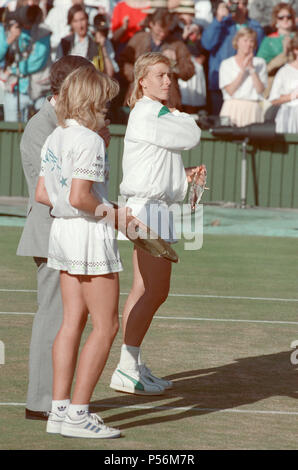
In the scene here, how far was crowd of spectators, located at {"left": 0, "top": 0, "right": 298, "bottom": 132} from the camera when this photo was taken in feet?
59.4

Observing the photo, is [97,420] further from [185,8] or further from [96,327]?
[185,8]

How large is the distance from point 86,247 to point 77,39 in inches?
504

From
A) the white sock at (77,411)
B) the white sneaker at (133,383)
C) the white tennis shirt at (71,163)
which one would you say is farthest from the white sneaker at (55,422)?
the white sneaker at (133,383)

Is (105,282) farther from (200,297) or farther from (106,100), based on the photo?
(200,297)

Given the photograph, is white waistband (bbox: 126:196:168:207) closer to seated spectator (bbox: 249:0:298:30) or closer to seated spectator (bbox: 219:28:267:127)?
seated spectator (bbox: 219:28:267:127)

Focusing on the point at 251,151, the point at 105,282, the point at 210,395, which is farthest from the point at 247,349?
the point at 251,151

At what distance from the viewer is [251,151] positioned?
1917 centimetres

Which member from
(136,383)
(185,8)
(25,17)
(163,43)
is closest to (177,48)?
(163,43)

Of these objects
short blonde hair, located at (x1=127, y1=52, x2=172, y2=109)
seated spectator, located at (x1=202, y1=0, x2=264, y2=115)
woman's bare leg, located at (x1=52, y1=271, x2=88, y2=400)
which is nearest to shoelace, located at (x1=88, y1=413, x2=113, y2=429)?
woman's bare leg, located at (x1=52, y1=271, x2=88, y2=400)

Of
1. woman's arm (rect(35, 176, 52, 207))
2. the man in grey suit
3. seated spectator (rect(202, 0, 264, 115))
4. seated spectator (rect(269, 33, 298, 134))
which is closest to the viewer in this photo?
woman's arm (rect(35, 176, 52, 207))

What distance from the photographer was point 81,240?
566 centimetres

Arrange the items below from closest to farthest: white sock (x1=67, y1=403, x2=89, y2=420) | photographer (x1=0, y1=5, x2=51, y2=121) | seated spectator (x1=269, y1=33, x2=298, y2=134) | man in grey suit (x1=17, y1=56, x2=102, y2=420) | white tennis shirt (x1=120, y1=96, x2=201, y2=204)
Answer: white sock (x1=67, y1=403, x2=89, y2=420) < man in grey suit (x1=17, y1=56, x2=102, y2=420) < white tennis shirt (x1=120, y1=96, x2=201, y2=204) < photographer (x1=0, y1=5, x2=51, y2=121) < seated spectator (x1=269, y1=33, x2=298, y2=134)

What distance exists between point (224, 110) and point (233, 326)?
985 cm

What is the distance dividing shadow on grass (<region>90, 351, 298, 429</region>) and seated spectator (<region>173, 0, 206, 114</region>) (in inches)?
428
